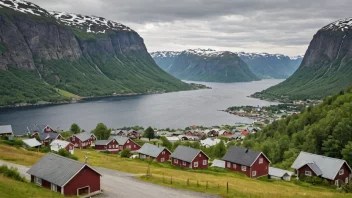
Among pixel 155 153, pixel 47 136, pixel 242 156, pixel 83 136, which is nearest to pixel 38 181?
pixel 242 156

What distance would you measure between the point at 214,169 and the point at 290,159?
41.4 feet

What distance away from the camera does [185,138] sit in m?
110

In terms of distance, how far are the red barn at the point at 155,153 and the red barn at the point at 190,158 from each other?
22.0 feet

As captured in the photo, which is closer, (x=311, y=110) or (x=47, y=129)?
(x=311, y=110)

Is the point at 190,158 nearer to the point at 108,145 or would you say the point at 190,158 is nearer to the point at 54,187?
the point at 54,187

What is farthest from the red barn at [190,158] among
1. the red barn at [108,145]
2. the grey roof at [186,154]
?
the red barn at [108,145]

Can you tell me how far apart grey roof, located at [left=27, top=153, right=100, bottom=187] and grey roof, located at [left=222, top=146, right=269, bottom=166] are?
2873 cm

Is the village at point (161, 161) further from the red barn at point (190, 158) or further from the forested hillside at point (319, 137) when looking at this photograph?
the forested hillside at point (319, 137)

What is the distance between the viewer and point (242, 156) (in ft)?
177

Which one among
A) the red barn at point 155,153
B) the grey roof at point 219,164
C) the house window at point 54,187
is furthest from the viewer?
the red barn at point 155,153

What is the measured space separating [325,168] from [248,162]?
998 centimetres

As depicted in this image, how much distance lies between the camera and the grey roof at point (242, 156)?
52.2 metres

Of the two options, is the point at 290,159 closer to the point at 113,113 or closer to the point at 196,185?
the point at 196,185

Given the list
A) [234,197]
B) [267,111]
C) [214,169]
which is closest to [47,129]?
[214,169]
